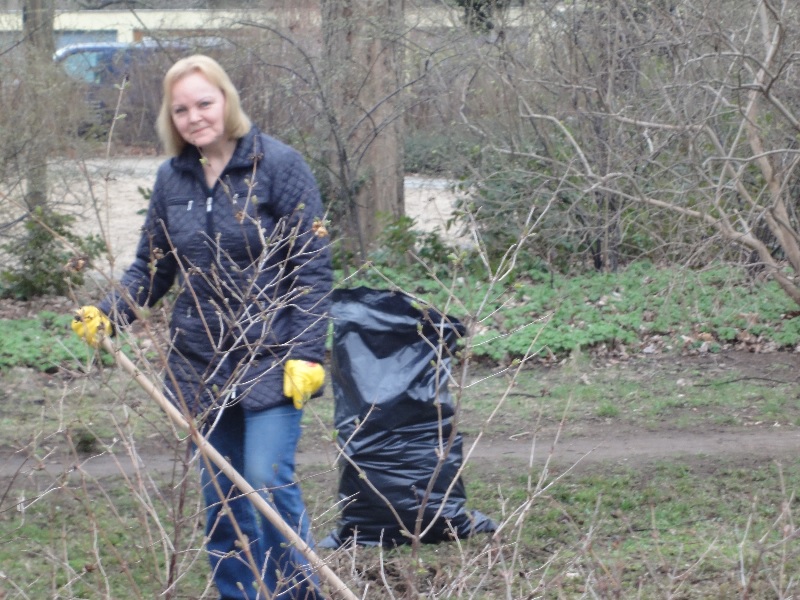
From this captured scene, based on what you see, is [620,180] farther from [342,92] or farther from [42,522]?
[42,522]

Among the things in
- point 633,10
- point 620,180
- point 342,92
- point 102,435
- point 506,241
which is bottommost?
point 102,435

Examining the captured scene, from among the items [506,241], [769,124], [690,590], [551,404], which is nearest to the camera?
[690,590]

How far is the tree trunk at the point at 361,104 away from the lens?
8742mm

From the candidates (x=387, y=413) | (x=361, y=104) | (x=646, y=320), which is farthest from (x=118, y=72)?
(x=387, y=413)

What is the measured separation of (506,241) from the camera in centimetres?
951

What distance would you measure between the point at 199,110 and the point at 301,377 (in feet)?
2.79

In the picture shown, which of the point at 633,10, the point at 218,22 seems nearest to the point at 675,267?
the point at 633,10

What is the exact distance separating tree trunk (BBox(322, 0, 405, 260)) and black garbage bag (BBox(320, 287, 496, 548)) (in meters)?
4.64

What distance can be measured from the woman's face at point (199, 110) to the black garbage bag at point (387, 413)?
1149 millimetres

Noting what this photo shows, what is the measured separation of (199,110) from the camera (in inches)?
118

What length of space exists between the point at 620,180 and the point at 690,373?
1593mm

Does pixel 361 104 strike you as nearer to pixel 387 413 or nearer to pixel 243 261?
pixel 387 413

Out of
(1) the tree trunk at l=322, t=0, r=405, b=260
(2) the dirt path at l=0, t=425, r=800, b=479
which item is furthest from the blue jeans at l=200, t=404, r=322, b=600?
(1) the tree trunk at l=322, t=0, r=405, b=260

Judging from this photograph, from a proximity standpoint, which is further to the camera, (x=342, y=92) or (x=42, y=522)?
(x=342, y=92)
